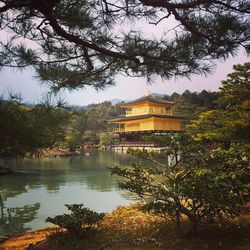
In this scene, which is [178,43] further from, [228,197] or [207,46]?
[228,197]

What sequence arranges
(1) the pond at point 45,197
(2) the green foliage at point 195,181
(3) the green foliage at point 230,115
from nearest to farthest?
1. (2) the green foliage at point 195,181
2. (1) the pond at point 45,197
3. (3) the green foliage at point 230,115

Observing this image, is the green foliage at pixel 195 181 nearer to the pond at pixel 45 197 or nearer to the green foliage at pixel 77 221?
the green foliage at pixel 77 221

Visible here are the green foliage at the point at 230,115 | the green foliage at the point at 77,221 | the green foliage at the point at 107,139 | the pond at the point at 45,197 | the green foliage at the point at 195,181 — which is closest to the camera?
the green foliage at the point at 195,181

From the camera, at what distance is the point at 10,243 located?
421 centimetres

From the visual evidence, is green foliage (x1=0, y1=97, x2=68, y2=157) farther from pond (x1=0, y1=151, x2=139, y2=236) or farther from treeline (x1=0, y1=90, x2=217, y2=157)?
pond (x1=0, y1=151, x2=139, y2=236)

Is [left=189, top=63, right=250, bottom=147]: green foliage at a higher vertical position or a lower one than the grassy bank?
higher

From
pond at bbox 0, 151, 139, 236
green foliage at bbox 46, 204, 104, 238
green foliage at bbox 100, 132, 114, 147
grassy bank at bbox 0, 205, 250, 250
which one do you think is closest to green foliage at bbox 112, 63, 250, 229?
grassy bank at bbox 0, 205, 250, 250

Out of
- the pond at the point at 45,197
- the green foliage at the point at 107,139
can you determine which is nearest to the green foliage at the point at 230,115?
the pond at the point at 45,197

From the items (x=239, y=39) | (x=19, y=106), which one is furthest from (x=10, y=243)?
(x=239, y=39)

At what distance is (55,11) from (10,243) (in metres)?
2.77

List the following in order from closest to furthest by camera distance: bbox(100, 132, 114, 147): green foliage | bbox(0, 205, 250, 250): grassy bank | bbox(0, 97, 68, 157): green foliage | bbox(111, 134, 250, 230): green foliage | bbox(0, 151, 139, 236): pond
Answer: bbox(0, 97, 68, 157): green foliage < bbox(111, 134, 250, 230): green foliage < bbox(0, 205, 250, 250): grassy bank < bbox(0, 151, 139, 236): pond < bbox(100, 132, 114, 147): green foliage

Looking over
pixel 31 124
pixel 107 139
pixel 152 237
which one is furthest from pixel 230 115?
pixel 107 139

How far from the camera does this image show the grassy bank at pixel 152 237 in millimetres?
3121

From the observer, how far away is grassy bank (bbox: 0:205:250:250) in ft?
10.2
